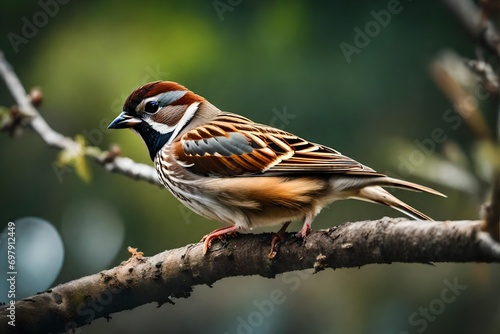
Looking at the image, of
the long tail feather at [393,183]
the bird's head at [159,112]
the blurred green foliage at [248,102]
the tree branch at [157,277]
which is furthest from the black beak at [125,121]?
→ the long tail feather at [393,183]

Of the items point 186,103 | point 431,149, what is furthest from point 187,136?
point 431,149

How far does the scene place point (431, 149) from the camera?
2619 millimetres

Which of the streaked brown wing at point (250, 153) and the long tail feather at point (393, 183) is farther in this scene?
the streaked brown wing at point (250, 153)

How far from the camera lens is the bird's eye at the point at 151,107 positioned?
199 centimetres
